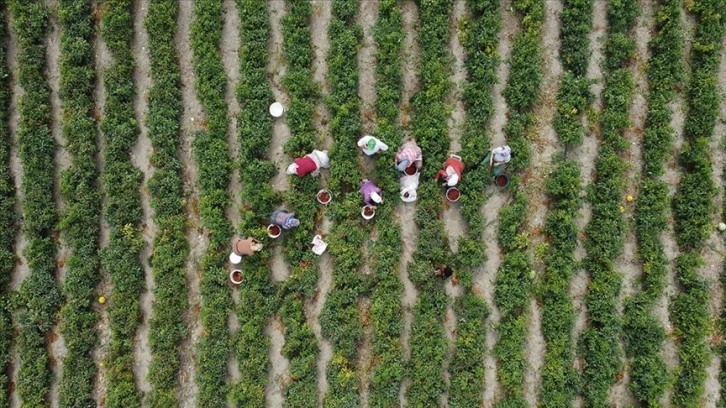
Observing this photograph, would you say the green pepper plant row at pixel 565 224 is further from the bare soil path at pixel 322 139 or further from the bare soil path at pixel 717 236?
the bare soil path at pixel 322 139

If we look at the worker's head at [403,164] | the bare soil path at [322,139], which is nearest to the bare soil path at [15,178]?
the bare soil path at [322,139]

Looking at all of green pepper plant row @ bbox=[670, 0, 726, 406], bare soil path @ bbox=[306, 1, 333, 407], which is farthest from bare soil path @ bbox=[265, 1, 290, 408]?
green pepper plant row @ bbox=[670, 0, 726, 406]

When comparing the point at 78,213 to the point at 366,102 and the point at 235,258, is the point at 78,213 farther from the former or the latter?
the point at 366,102

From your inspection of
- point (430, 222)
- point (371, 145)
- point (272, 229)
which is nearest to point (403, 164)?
point (371, 145)

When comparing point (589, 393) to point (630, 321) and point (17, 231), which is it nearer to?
point (630, 321)

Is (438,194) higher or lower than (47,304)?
higher

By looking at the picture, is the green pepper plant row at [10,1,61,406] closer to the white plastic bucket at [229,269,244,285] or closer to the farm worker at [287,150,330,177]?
the white plastic bucket at [229,269,244,285]

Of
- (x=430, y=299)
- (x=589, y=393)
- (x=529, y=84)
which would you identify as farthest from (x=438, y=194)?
(x=589, y=393)
